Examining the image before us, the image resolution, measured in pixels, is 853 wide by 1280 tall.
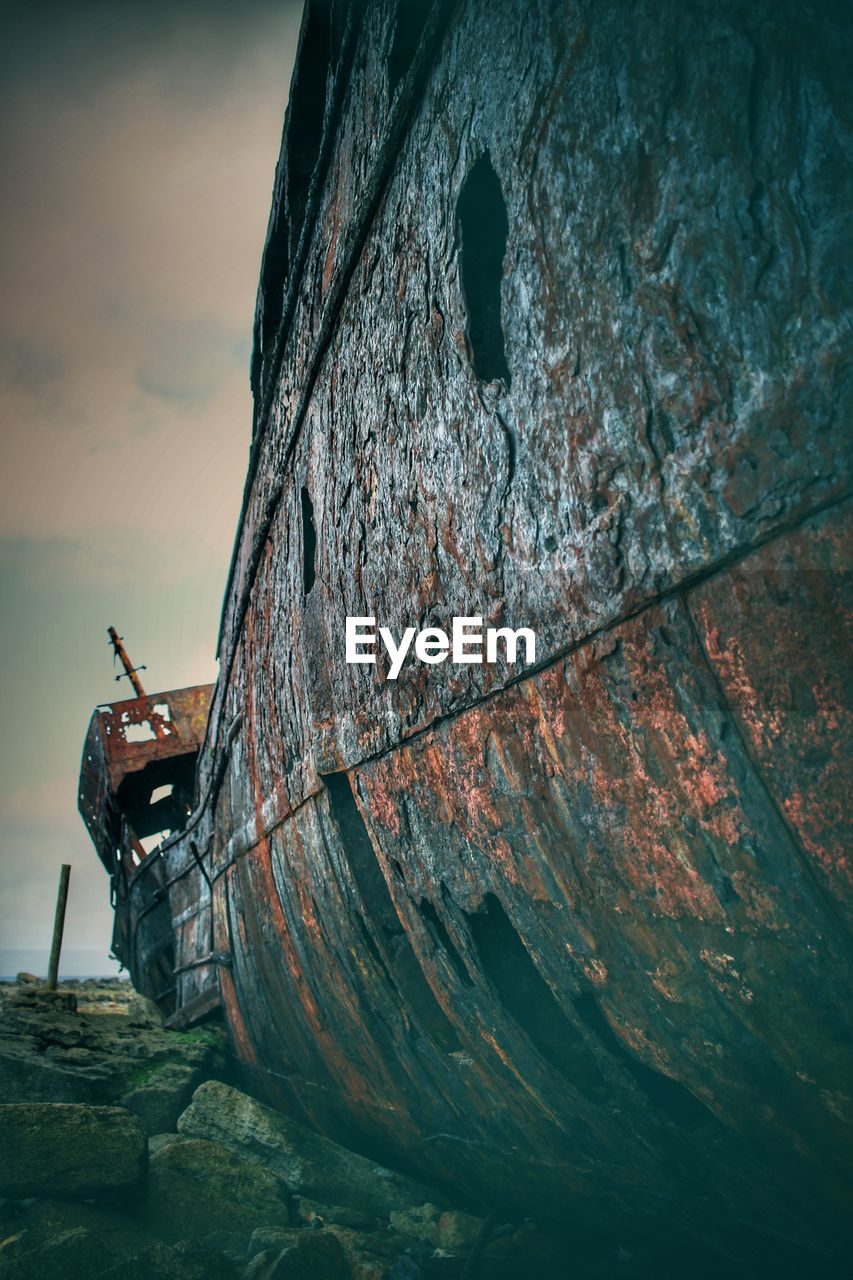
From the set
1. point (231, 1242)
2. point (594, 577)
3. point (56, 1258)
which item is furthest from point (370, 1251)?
point (594, 577)

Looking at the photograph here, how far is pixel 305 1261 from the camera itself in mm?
2758

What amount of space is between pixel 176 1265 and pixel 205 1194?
0.97 m

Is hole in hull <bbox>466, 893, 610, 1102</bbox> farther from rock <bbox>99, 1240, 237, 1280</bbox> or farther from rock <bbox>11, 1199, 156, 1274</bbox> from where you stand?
rock <bbox>11, 1199, 156, 1274</bbox>

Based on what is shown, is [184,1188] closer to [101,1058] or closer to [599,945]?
[101,1058]

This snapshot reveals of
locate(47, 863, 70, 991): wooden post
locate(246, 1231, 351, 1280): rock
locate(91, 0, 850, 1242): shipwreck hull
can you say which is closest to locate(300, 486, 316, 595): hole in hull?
locate(91, 0, 850, 1242): shipwreck hull

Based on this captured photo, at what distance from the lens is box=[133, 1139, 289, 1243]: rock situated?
3494 mm

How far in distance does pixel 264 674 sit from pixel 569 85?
2762 mm

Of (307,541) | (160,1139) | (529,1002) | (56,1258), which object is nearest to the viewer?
(529,1002)

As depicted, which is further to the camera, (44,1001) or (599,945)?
(44,1001)

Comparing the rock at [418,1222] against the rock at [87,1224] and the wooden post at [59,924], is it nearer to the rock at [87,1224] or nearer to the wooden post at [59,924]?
the rock at [87,1224]

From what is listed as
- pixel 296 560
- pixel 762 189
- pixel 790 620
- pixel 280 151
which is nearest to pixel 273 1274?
pixel 296 560

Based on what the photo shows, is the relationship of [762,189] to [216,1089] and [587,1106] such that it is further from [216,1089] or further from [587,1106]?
[216,1089]

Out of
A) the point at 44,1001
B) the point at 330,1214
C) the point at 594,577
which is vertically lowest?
the point at 330,1214

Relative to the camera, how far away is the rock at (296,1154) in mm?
3691
